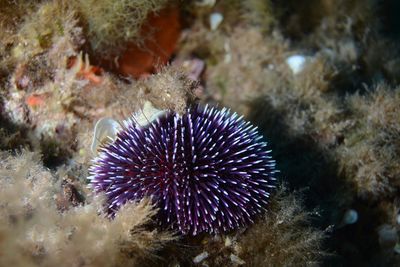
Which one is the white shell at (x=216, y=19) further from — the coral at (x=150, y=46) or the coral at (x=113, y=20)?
the coral at (x=113, y=20)

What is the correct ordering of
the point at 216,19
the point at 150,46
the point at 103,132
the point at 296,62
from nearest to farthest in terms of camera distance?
the point at 103,132 → the point at 150,46 → the point at 296,62 → the point at 216,19

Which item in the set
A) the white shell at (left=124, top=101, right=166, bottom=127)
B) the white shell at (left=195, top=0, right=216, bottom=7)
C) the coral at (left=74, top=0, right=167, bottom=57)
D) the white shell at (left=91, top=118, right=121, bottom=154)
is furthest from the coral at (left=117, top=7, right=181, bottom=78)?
the white shell at (left=124, top=101, right=166, bottom=127)

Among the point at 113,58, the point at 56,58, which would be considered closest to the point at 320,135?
the point at 113,58

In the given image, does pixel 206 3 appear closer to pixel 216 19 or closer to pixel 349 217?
pixel 216 19

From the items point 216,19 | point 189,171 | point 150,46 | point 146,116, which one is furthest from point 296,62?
point 189,171

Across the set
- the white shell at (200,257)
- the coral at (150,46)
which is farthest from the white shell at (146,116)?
the coral at (150,46)

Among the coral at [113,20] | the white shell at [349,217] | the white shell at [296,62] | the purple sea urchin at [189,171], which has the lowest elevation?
the white shell at [349,217]

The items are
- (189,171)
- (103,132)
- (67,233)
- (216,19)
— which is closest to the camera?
(67,233)
